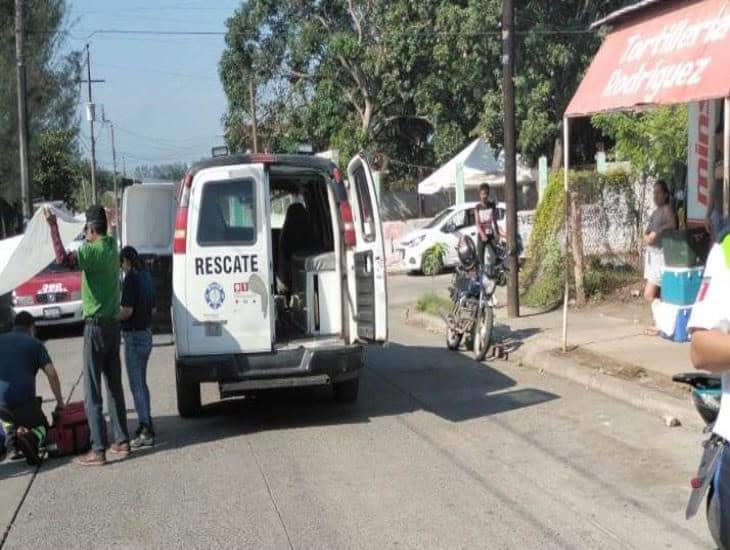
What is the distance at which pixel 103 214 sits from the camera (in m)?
7.42

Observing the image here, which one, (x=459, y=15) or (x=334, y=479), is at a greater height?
(x=459, y=15)

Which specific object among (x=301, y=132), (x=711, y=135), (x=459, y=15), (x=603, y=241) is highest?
(x=459, y=15)

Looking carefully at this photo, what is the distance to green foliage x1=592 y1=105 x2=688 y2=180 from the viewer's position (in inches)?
584

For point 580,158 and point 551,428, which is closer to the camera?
point 551,428

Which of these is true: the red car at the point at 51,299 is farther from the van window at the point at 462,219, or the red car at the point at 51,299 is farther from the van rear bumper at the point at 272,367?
A: the van window at the point at 462,219

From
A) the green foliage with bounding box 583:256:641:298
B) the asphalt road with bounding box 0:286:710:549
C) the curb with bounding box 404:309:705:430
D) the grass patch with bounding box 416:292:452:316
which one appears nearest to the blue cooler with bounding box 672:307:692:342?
the curb with bounding box 404:309:705:430

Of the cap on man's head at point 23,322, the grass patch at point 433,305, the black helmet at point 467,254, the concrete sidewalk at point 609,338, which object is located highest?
the black helmet at point 467,254

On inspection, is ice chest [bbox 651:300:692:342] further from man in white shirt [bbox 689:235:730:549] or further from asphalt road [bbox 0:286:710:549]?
man in white shirt [bbox 689:235:730:549]

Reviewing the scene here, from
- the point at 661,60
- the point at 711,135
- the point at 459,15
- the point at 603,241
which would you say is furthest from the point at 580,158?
the point at 661,60

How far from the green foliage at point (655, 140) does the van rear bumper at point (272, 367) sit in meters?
8.70

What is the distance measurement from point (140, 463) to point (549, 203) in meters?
9.41

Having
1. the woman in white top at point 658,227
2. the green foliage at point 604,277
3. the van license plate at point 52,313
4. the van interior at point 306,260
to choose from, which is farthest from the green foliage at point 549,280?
the van license plate at point 52,313

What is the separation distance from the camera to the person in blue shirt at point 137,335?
791 centimetres

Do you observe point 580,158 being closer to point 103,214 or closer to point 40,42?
point 40,42
